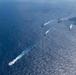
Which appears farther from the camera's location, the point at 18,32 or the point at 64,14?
the point at 64,14

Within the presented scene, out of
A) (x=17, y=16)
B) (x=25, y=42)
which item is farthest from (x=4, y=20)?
(x=25, y=42)

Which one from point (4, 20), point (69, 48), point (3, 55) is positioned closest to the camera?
point (3, 55)

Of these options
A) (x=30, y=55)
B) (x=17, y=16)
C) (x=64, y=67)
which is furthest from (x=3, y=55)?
(x=17, y=16)

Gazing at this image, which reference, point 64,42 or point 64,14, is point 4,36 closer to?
point 64,42

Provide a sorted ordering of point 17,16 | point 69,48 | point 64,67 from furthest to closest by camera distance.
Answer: point 17,16 → point 69,48 → point 64,67

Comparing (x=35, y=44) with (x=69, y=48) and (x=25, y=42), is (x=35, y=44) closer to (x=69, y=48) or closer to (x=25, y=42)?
(x=25, y=42)

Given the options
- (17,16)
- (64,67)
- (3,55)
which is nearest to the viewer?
(64,67)

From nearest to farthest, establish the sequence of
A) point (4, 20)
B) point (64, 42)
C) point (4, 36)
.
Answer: point (64, 42)
point (4, 36)
point (4, 20)
